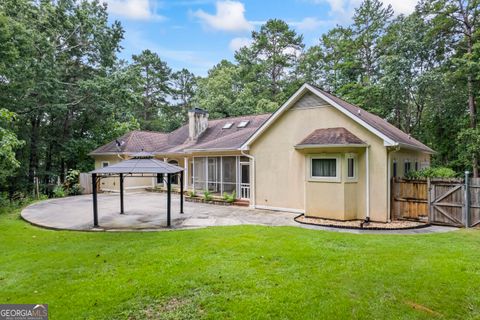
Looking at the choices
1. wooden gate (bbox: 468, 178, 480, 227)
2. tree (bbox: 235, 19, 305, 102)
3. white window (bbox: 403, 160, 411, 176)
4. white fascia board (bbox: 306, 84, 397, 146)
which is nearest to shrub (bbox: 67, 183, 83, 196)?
white fascia board (bbox: 306, 84, 397, 146)

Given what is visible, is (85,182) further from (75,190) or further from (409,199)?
(409,199)

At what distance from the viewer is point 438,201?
31.8ft

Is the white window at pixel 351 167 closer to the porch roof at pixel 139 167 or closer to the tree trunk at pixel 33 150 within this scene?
the porch roof at pixel 139 167

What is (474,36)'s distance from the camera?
19.9 meters

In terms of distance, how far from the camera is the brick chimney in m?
21.2

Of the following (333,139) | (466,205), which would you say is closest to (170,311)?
(333,139)

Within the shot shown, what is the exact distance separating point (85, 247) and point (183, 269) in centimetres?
343

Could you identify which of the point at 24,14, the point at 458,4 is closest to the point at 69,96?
the point at 24,14

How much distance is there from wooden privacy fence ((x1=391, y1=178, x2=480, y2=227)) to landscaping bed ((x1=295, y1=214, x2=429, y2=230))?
0.42 m

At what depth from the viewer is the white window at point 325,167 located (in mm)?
10492

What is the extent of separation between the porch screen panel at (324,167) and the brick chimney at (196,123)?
1215 cm

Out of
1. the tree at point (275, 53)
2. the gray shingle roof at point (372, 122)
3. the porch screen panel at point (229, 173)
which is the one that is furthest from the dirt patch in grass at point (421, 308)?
the tree at point (275, 53)

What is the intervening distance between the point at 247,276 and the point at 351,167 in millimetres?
7133

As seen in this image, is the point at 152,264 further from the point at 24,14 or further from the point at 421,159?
the point at 24,14
